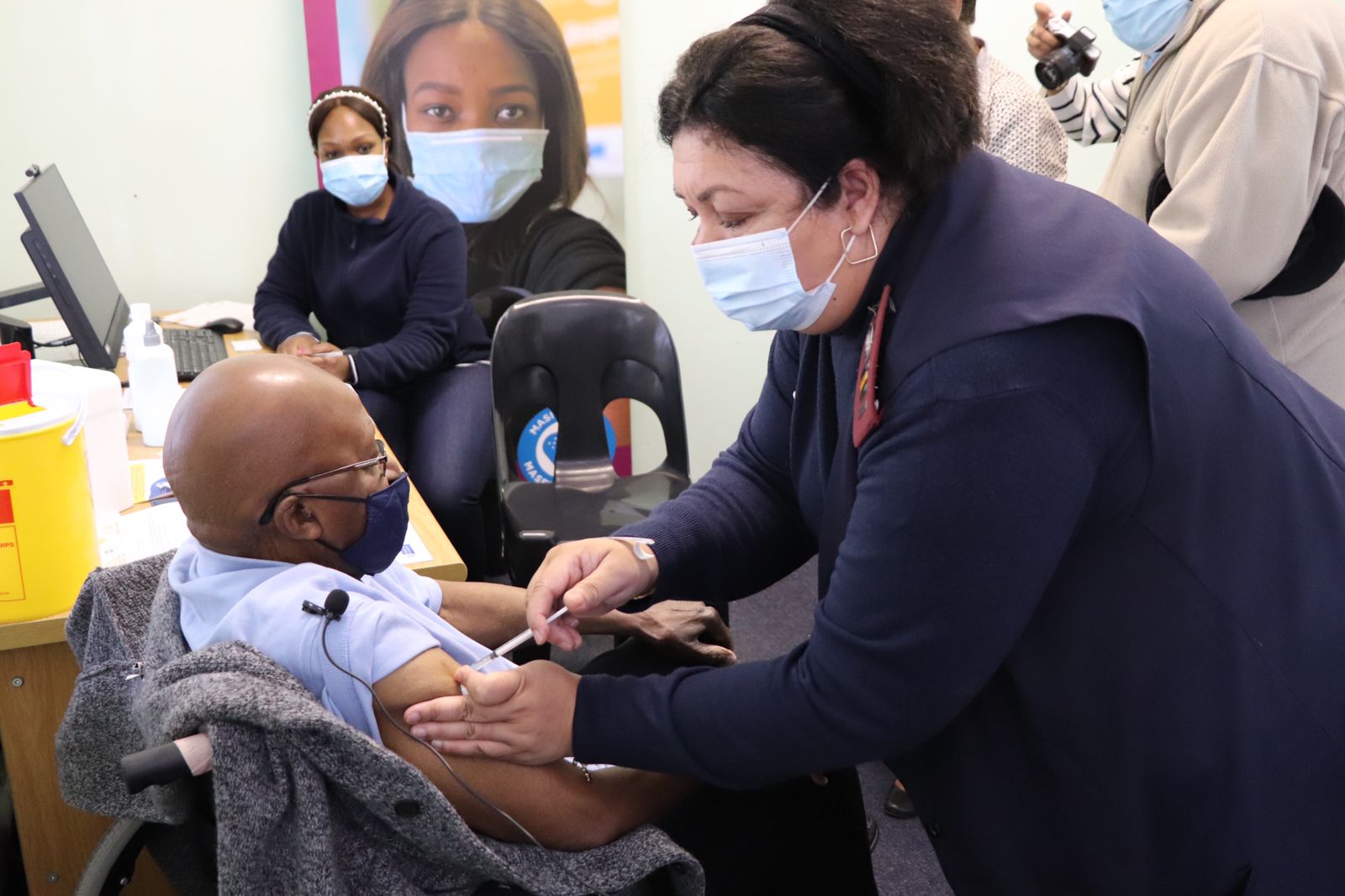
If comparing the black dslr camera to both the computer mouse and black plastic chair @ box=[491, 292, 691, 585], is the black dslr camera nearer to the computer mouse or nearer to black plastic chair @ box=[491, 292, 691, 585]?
black plastic chair @ box=[491, 292, 691, 585]

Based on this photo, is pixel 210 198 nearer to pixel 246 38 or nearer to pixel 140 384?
pixel 246 38

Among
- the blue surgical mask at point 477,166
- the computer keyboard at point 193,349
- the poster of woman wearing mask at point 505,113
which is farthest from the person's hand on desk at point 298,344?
the blue surgical mask at point 477,166

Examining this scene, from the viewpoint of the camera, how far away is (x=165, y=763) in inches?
33.4

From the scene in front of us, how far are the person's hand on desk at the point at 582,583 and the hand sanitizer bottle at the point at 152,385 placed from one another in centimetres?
120

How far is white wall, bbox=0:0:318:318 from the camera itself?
324 centimetres

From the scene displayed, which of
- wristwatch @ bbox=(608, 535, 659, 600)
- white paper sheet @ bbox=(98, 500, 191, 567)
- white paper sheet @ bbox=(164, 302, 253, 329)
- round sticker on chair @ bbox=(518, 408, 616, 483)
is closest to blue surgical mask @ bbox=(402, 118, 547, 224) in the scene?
white paper sheet @ bbox=(164, 302, 253, 329)

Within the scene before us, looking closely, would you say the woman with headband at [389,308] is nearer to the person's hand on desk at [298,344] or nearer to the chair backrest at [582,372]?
the person's hand on desk at [298,344]

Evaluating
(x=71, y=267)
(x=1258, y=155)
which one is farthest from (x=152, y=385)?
(x=1258, y=155)

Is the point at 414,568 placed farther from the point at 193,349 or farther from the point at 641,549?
the point at 193,349

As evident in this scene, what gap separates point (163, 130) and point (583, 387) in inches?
68.2

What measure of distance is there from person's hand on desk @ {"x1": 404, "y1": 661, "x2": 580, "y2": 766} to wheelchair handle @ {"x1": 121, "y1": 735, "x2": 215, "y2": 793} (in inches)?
9.0

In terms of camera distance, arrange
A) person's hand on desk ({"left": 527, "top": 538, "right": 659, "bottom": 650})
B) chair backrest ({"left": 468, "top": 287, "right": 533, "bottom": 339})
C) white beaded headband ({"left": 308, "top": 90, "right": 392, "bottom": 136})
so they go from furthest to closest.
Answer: chair backrest ({"left": 468, "top": 287, "right": 533, "bottom": 339}) < white beaded headband ({"left": 308, "top": 90, "right": 392, "bottom": 136}) < person's hand on desk ({"left": 527, "top": 538, "right": 659, "bottom": 650})

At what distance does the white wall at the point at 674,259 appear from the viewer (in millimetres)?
3613

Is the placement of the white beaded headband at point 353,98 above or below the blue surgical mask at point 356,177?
above
